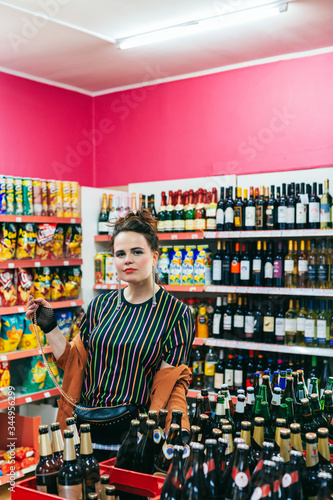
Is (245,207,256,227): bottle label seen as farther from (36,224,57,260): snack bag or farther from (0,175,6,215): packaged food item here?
(0,175,6,215): packaged food item

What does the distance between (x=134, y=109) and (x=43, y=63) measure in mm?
1223

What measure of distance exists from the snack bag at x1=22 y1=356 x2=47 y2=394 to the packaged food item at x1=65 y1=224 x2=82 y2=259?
3.29ft

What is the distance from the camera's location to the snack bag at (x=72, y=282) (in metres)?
5.25

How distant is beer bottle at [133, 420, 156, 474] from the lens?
1.94m

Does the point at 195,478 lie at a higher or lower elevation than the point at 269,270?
lower

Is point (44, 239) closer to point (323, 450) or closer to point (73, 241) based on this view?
point (73, 241)

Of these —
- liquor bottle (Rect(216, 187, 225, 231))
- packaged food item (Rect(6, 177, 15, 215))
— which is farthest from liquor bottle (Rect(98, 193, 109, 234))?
liquor bottle (Rect(216, 187, 225, 231))

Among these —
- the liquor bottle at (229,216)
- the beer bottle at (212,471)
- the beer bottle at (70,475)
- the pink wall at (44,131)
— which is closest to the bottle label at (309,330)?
the liquor bottle at (229,216)

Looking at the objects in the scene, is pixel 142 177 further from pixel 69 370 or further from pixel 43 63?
pixel 69 370

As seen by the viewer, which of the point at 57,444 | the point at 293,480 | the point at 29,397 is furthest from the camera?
the point at 29,397

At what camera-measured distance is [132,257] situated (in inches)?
98.2

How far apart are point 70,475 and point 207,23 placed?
12.9 ft

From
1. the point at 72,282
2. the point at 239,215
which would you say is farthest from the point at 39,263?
the point at 239,215

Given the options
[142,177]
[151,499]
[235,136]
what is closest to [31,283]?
[142,177]
